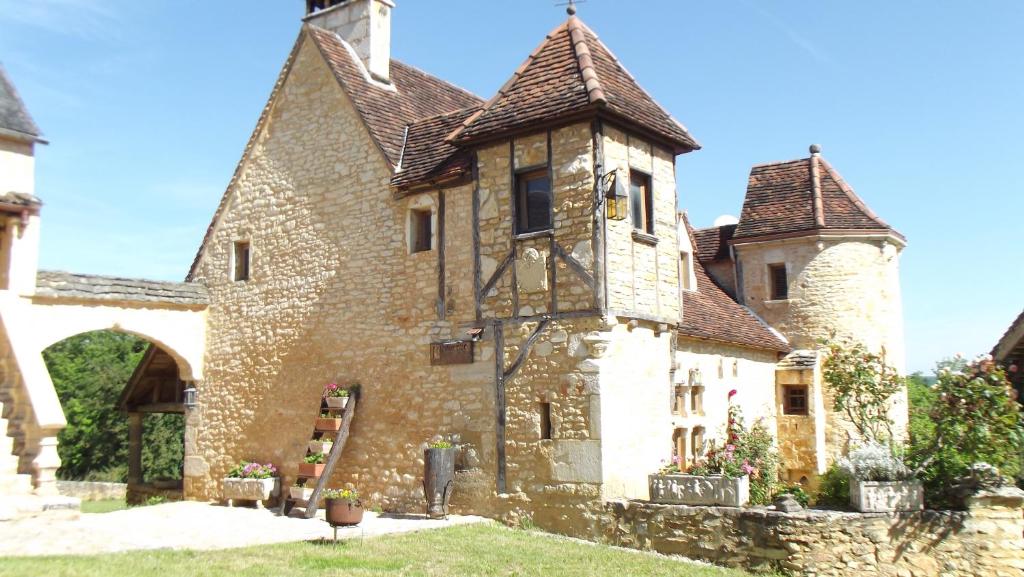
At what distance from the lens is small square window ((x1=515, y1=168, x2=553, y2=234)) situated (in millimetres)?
11453

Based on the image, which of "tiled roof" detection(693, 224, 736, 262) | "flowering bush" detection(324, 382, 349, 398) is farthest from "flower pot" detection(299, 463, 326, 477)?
"tiled roof" detection(693, 224, 736, 262)

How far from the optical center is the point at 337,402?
42.4 feet

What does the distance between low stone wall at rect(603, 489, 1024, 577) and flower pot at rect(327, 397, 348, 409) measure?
14.9 feet

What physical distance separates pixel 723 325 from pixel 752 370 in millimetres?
1413

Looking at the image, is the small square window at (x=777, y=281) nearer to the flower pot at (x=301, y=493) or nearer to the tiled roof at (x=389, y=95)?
the tiled roof at (x=389, y=95)

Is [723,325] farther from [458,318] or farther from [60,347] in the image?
[60,347]

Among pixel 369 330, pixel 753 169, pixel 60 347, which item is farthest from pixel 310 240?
pixel 60 347

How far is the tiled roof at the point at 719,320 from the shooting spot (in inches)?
573

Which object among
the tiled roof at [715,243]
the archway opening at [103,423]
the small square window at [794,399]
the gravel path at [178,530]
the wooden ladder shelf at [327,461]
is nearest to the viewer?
the gravel path at [178,530]

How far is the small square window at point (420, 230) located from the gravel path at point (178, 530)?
3.95 meters

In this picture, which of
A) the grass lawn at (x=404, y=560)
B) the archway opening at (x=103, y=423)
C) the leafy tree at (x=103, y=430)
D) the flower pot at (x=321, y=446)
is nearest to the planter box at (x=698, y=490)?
the grass lawn at (x=404, y=560)

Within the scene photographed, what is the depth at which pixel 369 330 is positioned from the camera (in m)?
13.2

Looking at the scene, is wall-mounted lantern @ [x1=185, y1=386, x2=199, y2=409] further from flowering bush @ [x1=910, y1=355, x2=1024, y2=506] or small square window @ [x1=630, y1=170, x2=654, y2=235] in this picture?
flowering bush @ [x1=910, y1=355, x2=1024, y2=506]

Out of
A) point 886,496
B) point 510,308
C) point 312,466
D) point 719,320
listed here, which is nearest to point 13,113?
point 312,466
